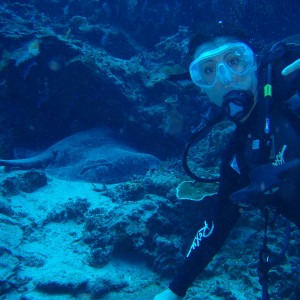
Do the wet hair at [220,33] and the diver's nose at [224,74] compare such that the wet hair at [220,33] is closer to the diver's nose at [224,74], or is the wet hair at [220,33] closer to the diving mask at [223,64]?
the diving mask at [223,64]

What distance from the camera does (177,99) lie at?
782 cm

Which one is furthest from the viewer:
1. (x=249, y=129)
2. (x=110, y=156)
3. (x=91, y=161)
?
(x=110, y=156)

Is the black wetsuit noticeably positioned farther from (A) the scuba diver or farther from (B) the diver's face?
(B) the diver's face

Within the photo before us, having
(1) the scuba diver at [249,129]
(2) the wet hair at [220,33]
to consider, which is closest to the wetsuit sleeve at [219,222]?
(1) the scuba diver at [249,129]

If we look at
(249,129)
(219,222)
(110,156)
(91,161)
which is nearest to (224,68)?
(249,129)

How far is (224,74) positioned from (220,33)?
626mm

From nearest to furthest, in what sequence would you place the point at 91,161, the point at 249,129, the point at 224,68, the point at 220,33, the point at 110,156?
the point at 249,129 < the point at 224,68 < the point at 220,33 < the point at 91,161 < the point at 110,156

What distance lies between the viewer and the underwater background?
3.44 m

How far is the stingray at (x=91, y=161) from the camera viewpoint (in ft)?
20.6

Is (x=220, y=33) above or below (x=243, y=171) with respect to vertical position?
above

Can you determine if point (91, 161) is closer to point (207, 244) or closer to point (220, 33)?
point (207, 244)

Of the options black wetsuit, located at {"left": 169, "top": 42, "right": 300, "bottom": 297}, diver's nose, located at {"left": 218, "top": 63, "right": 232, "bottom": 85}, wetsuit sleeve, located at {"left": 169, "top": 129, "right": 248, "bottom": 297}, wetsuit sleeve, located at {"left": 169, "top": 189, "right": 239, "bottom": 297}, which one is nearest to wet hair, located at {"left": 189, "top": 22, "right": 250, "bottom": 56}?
diver's nose, located at {"left": 218, "top": 63, "right": 232, "bottom": 85}

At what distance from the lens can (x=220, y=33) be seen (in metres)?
3.03

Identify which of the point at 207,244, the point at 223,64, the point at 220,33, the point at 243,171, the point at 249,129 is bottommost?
the point at 207,244
